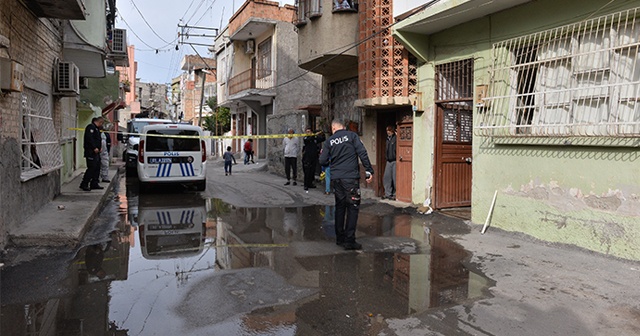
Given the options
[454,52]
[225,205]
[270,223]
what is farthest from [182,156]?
[454,52]

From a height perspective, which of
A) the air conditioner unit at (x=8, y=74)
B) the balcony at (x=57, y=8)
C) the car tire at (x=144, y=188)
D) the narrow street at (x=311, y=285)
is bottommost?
the narrow street at (x=311, y=285)

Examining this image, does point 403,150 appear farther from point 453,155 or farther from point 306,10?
point 306,10

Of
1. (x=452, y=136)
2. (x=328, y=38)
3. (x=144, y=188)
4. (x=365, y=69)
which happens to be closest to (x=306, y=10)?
(x=328, y=38)

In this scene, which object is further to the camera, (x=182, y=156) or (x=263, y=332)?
(x=182, y=156)

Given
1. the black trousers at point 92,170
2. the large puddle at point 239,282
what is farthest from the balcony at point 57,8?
the large puddle at point 239,282

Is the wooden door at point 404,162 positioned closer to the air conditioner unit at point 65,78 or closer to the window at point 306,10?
the window at point 306,10

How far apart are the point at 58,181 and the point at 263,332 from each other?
8.29 m

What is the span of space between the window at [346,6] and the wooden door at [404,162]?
3312 millimetres

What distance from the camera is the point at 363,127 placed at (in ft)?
40.3

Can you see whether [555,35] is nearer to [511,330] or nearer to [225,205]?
[511,330]

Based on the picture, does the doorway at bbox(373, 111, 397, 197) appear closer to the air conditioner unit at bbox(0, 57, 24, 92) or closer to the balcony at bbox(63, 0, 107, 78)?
the balcony at bbox(63, 0, 107, 78)

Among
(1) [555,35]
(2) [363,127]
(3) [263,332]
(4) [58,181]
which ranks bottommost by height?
(3) [263,332]

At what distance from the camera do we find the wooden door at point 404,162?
1045 centimetres

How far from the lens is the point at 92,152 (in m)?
10.9
